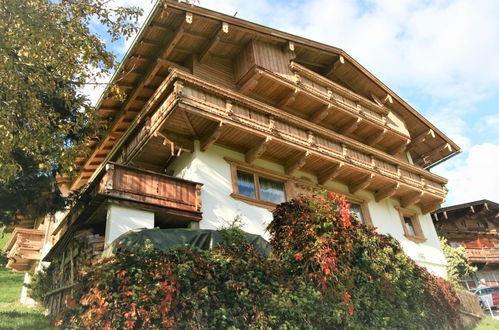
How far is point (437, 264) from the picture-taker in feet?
72.8

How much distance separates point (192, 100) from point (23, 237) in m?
14.0

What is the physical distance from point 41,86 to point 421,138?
22003 millimetres

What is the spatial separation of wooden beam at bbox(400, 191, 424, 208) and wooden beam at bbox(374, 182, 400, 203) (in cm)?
201

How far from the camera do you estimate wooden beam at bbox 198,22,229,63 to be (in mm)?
15844

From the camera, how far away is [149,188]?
12250 mm

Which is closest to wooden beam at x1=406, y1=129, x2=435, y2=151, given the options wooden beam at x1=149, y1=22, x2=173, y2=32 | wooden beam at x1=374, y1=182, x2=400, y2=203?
wooden beam at x1=374, y1=182, x2=400, y2=203

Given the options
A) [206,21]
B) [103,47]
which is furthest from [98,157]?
[103,47]

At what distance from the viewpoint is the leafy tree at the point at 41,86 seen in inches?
354

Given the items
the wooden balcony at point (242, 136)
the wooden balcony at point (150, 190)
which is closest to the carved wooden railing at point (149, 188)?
the wooden balcony at point (150, 190)

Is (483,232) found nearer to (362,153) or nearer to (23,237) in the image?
(362,153)

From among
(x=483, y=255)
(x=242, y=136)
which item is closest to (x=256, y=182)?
(x=242, y=136)

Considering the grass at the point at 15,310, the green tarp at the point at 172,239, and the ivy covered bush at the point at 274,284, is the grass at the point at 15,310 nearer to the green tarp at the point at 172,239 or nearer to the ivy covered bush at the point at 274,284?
the green tarp at the point at 172,239

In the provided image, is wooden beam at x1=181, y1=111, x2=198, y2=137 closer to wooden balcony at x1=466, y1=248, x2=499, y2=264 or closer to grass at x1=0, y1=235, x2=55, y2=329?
grass at x1=0, y1=235, x2=55, y2=329

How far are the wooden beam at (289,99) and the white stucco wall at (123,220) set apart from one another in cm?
862
